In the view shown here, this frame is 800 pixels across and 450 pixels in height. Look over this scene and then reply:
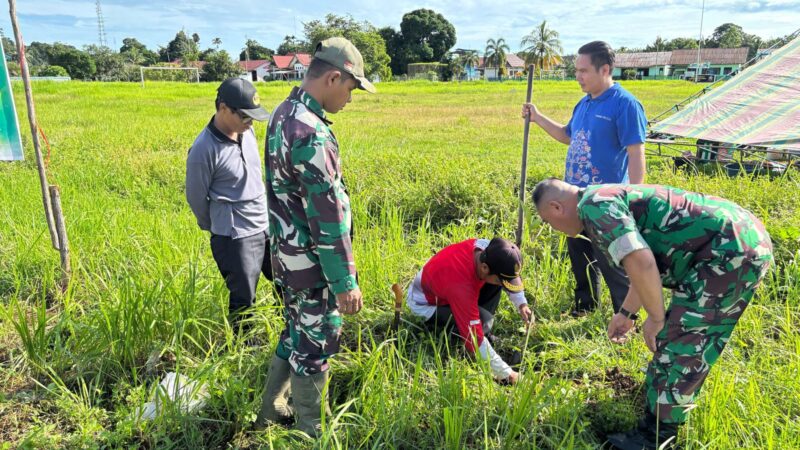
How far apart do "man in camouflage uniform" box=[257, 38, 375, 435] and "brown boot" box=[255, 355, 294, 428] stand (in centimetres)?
7

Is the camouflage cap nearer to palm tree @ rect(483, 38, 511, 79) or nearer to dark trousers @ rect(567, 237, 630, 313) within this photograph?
dark trousers @ rect(567, 237, 630, 313)

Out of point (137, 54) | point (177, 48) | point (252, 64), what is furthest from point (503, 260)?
point (177, 48)

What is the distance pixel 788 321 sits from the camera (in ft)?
8.84

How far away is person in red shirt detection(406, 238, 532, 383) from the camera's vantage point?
2498mm

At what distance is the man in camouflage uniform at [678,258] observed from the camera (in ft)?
5.86

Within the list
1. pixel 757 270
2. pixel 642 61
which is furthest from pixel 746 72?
pixel 642 61

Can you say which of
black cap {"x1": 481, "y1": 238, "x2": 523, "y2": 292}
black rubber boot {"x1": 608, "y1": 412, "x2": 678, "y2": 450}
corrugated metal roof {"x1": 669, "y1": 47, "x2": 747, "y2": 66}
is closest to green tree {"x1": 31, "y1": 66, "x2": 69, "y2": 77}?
black cap {"x1": 481, "y1": 238, "x2": 523, "y2": 292}

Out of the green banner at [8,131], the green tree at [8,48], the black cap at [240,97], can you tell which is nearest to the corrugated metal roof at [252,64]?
the green tree at [8,48]

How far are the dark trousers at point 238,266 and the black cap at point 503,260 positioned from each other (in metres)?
1.22

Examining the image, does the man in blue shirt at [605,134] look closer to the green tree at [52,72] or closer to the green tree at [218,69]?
the green tree at [218,69]

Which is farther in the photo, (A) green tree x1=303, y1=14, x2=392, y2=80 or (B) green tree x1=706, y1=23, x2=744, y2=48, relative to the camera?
(B) green tree x1=706, y1=23, x2=744, y2=48

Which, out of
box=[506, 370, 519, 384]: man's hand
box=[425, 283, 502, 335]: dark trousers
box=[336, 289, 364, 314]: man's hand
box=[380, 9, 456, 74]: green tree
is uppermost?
box=[380, 9, 456, 74]: green tree

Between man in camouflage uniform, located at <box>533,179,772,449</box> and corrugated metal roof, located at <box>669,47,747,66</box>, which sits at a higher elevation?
corrugated metal roof, located at <box>669,47,747,66</box>

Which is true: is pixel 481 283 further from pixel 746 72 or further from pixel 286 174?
pixel 746 72
